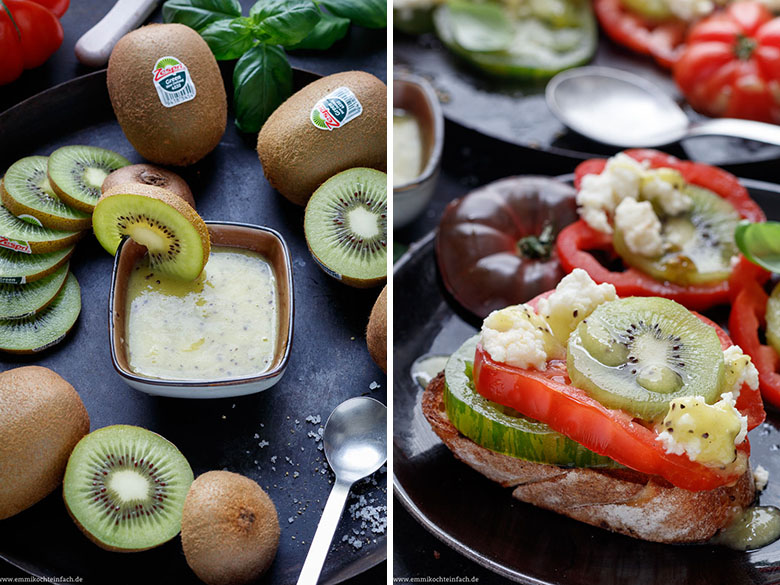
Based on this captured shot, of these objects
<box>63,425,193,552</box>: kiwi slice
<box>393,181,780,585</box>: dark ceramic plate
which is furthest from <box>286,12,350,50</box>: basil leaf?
<box>63,425,193,552</box>: kiwi slice

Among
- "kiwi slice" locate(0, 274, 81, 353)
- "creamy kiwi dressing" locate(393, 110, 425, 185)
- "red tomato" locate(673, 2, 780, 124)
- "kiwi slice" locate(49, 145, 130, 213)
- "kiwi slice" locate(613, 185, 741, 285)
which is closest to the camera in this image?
"kiwi slice" locate(0, 274, 81, 353)

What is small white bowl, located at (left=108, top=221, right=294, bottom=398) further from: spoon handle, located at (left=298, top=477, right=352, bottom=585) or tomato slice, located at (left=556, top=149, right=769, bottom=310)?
tomato slice, located at (left=556, top=149, right=769, bottom=310)

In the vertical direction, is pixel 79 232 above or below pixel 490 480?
above

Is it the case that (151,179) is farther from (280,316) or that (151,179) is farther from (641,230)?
(641,230)

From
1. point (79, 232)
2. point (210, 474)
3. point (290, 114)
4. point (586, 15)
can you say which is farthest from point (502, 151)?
point (210, 474)

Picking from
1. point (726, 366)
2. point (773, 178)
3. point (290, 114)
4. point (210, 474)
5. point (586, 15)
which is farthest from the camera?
point (586, 15)

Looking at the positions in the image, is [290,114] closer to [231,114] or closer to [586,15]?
[231,114]

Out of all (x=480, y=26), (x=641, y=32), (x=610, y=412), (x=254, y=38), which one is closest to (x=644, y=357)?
(x=610, y=412)
